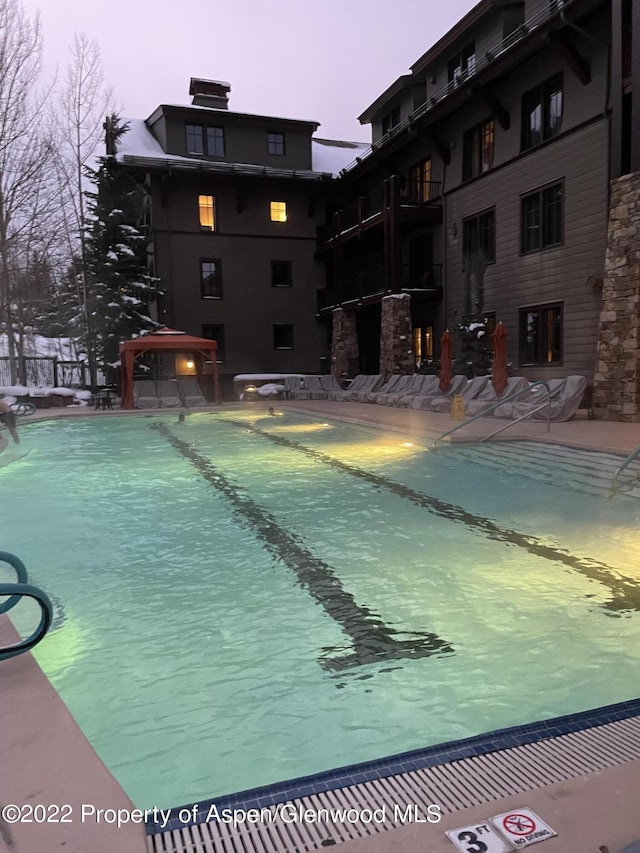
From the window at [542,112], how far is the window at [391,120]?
7695 mm

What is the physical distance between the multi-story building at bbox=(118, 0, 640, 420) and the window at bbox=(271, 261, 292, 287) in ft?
0.29

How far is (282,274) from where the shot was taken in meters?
26.1

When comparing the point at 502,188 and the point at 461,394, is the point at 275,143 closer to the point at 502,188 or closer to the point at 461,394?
the point at 502,188

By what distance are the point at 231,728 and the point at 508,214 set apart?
17.2m

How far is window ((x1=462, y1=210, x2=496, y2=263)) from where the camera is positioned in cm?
1803

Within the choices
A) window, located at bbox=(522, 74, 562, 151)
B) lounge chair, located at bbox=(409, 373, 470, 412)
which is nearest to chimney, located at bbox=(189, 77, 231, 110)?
window, located at bbox=(522, 74, 562, 151)

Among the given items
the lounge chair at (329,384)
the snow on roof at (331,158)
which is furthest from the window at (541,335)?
the snow on roof at (331,158)

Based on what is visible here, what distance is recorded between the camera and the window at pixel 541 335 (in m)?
15.7

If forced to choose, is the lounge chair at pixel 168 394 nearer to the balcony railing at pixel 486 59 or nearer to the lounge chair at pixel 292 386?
the lounge chair at pixel 292 386

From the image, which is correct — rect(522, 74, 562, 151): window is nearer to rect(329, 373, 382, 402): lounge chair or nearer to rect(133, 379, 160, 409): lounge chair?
rect(329, 373, 382, 402): lounge chair

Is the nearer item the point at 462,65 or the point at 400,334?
the point at 462,65

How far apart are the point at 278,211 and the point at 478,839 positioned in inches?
1041

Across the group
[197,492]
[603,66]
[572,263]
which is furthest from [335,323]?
[197,492]

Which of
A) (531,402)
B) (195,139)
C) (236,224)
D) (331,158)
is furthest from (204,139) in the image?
(531,402)
